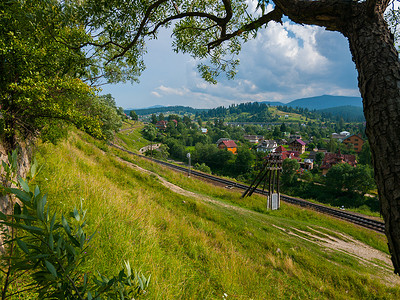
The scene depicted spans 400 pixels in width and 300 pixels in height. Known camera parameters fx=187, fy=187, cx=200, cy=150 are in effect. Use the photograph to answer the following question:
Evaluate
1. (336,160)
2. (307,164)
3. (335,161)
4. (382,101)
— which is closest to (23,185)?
(382,101)

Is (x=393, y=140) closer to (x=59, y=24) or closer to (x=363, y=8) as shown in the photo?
(x=363, y=8)

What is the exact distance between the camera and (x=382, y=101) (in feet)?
5.92

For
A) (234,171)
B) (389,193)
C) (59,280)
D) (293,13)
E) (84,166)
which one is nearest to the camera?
(59,280)

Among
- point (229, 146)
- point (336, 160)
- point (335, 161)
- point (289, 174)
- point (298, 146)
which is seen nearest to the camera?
point (289, 174)

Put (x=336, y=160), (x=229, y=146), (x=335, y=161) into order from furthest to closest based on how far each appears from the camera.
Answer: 1. (x=229, y=146)
2. (x=336, y=160)
3. (x=335, y=161)

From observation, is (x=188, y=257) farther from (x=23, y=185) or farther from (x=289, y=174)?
(x=289, y=174)

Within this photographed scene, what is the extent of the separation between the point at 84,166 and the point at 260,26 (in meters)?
8.45

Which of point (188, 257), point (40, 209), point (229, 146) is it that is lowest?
point (229, 146)

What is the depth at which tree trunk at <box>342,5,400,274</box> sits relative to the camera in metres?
1.68

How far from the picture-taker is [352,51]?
222 cm

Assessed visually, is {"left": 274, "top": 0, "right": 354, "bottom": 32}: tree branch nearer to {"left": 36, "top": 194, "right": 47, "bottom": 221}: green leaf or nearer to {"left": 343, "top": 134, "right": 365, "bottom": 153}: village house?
{"left": 36, "top": 194, "right": 47, "bottom": 221}: green leaf

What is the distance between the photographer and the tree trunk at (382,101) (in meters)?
1.68

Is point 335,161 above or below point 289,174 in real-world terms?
above

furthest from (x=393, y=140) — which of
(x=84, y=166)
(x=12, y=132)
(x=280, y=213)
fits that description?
(x=280, y=213)
